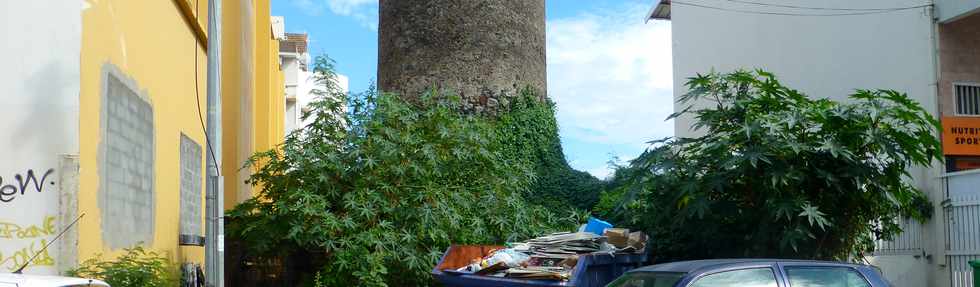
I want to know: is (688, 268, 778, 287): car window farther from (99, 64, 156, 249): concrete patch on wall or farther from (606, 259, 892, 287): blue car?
(99, 64, 156, 249): concrete patch on wall

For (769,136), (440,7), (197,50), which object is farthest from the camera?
(440,7)

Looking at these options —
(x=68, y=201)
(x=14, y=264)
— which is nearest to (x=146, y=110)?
(x=68, y=201)

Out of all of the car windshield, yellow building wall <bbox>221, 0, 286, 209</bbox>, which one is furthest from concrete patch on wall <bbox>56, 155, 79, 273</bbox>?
yellow building wall <bbox>221, 0, 286, 209</bbox>

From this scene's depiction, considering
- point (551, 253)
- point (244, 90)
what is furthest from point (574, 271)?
point (244, 90)

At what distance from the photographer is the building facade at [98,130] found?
7.53 m

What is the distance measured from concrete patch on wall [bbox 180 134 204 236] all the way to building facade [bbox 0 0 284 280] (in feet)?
0.10

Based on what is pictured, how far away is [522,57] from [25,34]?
10883mm

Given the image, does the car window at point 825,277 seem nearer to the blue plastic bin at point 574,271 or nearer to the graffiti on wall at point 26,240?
the blue plastic bin at point 574,271

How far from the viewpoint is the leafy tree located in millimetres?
10375

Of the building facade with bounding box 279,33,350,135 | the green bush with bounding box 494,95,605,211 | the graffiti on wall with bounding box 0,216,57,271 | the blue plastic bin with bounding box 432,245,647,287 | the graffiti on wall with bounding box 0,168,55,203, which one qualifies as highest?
the building facade with bounding box 279,33,350,135

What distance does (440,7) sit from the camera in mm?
17312

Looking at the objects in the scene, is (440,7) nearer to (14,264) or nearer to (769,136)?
(769,136)

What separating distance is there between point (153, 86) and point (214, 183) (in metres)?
2.68

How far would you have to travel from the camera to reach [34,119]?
765 cm
